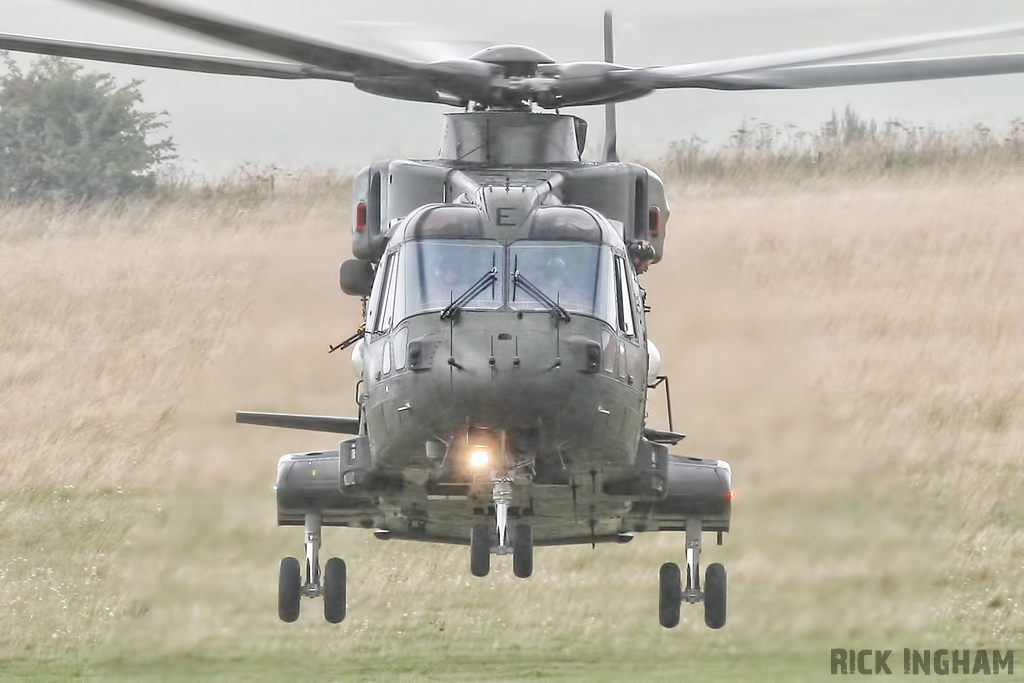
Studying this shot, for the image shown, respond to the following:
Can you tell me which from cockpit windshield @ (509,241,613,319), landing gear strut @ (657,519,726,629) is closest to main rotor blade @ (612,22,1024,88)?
cockpit windshield @ (509,241,613,319)

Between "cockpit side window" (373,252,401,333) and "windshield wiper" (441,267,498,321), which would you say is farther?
"cockpit side window" (373,252,401,333)

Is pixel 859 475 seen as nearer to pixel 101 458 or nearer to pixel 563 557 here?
pixel 563 557

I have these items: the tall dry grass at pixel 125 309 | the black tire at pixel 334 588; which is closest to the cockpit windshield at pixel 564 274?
the black tire at pixel 334 588

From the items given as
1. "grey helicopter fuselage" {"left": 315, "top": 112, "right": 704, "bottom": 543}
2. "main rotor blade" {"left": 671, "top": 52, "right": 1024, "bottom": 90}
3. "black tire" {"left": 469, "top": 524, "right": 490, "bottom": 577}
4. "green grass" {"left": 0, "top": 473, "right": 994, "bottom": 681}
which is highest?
"main rotor blade" {"left": 671, "top": 52, "right": 1024, "bottom": 90}

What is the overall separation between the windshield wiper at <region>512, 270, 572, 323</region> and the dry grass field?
6.85 m

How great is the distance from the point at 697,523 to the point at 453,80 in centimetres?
378

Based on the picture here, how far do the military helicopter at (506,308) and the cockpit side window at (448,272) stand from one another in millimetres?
13

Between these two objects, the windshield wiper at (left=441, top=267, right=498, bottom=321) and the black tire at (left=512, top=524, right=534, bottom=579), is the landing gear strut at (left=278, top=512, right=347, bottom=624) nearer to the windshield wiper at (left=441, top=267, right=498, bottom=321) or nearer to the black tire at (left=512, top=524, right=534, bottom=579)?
the black tire at (left=512, top=524, right=534, bottom=579)

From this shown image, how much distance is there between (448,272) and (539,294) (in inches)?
23.1

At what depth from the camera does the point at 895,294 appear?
2298 centimetres

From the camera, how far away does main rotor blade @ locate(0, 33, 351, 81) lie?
Answer: 1021cm

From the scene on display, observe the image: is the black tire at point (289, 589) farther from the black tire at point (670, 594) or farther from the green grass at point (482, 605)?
the green grass at point (482, 605)

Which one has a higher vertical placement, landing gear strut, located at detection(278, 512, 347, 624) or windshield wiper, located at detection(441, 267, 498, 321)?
windshield wiper, located at detection(441, 267, 498, 321)

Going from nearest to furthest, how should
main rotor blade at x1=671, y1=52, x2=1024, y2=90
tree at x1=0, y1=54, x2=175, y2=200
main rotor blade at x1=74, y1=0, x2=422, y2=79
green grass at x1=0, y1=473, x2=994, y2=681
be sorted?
main rotor blade at x1=74, y1=0, x2=422, y2=79
main rotor blade at x1=671, y1=52, x2=1024, y2=90
green grass at x1=0, y1=473, x2=994, y2=681
tree at x1=0, y1=54, x2=175, y2=200
